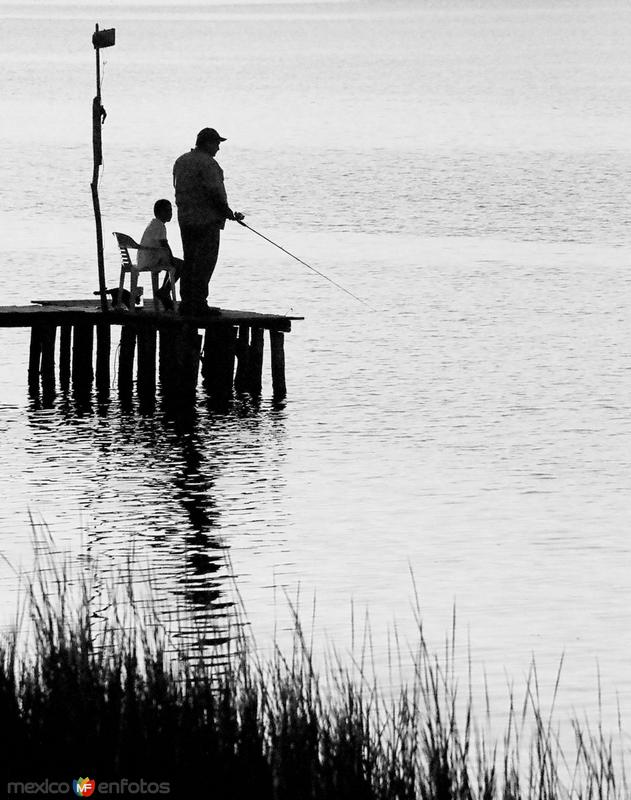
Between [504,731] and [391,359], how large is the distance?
49.8ft

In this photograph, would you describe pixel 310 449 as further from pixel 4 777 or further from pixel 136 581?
pixel 4 777

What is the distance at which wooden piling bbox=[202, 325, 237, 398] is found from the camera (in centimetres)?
1992

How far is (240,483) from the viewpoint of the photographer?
16312 mm

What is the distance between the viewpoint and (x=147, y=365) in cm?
1980

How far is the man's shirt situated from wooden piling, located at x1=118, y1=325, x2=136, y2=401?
180 cm

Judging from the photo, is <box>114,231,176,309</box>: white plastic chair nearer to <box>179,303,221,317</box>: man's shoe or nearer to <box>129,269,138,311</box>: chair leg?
<box>129,269,138,311</box>: chair leg

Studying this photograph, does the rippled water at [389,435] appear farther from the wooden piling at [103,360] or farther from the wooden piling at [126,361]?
the wooden piling at [103,360]

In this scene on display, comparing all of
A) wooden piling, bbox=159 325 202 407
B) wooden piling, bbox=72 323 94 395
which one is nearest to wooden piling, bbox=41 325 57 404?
wooden piling, bbox=72 323 94 395

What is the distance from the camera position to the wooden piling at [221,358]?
1992 cm

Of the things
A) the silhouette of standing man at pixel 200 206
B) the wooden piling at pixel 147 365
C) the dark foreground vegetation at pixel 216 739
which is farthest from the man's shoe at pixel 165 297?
the dark foreground vegetation at pixel 216 739

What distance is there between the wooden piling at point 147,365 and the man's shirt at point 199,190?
141 centimetres

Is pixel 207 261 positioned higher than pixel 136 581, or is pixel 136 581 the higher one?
pixel 207 261

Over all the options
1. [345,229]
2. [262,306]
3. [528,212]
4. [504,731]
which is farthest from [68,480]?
[528,212]

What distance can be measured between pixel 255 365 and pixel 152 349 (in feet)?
3.98
